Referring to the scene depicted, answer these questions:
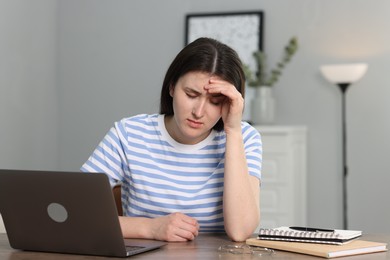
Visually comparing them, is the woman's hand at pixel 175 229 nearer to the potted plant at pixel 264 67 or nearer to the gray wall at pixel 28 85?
the gray wall at pixel 28 85

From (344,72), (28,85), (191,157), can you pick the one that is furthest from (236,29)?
(191,157)

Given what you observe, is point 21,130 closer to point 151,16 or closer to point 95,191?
point 151,16

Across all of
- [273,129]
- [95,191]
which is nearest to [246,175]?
[95,191]

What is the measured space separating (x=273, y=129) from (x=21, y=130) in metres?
1.80

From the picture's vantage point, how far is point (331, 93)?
531 centimetres

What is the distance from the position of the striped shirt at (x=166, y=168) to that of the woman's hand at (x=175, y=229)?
8.7 inches

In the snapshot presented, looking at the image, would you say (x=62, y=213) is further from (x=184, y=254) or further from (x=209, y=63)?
(x=209, y=63)

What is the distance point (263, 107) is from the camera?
5281 millimetres

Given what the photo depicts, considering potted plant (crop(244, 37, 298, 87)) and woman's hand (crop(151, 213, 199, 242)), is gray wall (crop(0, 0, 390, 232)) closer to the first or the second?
potted plant (crop(244, 37, 298, 87))

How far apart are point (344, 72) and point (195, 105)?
117 inches

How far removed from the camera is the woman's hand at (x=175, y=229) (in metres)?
2.11

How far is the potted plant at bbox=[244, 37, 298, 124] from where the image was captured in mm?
5289

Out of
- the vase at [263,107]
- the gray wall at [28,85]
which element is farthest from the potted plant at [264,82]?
the gray wall at [28,85]

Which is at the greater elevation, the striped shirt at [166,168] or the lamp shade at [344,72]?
the lamp shade at [344,72]
